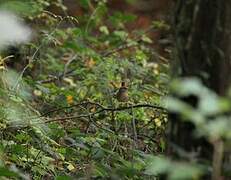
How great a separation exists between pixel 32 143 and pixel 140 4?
4.76m

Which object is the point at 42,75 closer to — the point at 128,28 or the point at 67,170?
the point at 67,170

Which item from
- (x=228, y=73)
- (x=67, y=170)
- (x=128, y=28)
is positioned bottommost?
(x=67, y=170)

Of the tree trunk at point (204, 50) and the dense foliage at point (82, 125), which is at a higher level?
the tree trunk at point (204, 50)

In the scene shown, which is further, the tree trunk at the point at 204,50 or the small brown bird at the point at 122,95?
the small brown bird at the point at 122,95

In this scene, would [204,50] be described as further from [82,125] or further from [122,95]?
[82,125]

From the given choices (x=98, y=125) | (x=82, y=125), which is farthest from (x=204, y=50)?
(x=82, y=125)

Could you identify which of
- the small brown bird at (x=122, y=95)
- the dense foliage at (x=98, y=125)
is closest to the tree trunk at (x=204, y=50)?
the dense foliage at (x=98, y=125)

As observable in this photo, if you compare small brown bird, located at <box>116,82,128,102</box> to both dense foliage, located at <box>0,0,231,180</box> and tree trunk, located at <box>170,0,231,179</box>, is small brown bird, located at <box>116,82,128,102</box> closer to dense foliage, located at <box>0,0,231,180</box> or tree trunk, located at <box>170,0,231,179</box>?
dense foliage, located at <box>0,0,231,180</box>

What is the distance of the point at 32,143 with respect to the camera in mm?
2867

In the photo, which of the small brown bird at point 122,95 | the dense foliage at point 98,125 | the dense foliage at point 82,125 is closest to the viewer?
the dense foliage at point 98,125

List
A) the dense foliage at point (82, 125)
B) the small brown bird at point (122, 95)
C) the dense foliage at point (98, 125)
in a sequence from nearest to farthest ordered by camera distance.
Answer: the dense foliage at point (98, 125), the dense foliage at point (82, 125), the small brown bird at point (122, 95)

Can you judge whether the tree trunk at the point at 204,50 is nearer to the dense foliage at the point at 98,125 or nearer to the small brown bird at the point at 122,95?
the dense foliage at the point at 98,125

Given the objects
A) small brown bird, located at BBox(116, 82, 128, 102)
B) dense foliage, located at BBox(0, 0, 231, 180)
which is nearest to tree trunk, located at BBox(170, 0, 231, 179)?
dense foliage, located at BBox(0, 0, 231, 180)

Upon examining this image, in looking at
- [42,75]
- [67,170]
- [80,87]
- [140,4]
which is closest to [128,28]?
[140,4]
